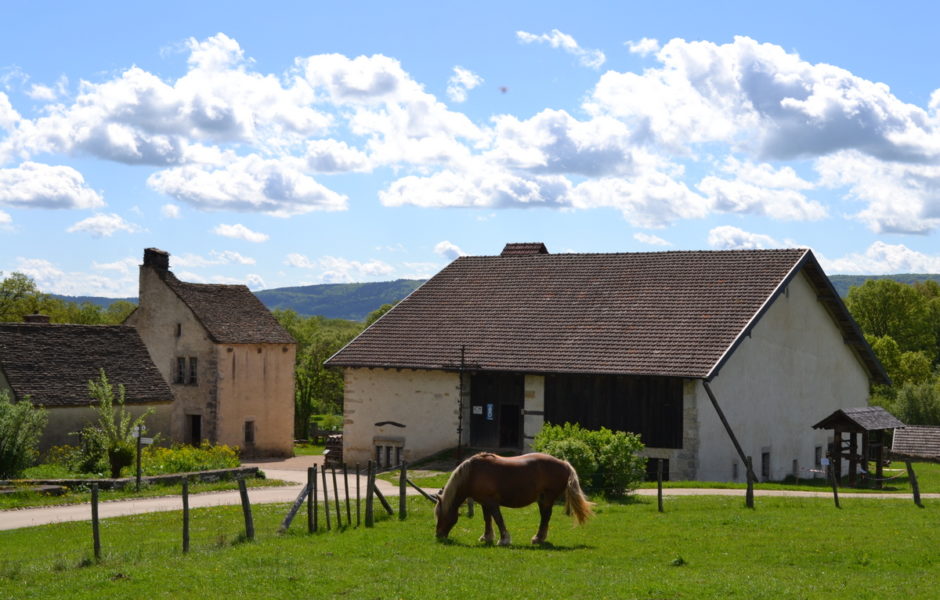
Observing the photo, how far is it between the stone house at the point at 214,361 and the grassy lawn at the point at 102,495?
55.4 ft

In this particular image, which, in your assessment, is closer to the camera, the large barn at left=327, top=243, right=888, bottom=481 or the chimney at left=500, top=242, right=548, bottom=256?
the large barn at left=327, top=243, right=888, bottom=481

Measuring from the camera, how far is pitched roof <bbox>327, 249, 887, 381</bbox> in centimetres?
3738

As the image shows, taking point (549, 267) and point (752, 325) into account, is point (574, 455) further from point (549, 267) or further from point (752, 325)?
point (549, 267)

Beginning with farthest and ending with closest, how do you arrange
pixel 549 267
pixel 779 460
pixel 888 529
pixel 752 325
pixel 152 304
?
1. pixel 152 304
2. pixel 549 267
3. pixel 779 460
4. pixel 752 325
5. pixel 888 529

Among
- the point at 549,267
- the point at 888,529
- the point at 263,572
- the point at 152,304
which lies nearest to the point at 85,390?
the point at 152,304

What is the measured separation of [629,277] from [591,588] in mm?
28190

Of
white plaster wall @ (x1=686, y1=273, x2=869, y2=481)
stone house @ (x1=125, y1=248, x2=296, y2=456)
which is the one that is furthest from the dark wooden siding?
stone house @ (x1=125, y1=248, x2=296, y2=456)

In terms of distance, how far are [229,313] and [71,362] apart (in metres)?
11.5

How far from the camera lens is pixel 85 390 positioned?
4109 centimetres

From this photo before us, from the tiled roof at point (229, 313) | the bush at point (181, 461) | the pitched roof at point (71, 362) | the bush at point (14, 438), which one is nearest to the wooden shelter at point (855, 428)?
the bush at point (181, 461)

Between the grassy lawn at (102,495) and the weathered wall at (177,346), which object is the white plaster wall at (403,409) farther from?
the weathered wall at (177,346)

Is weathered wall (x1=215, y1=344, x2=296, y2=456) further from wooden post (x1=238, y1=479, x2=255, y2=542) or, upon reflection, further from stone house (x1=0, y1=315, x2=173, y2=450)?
wooden post (x1=238, y1=479, x2=255, y2=542)

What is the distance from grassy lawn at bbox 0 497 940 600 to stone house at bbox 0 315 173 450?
53.8 ft

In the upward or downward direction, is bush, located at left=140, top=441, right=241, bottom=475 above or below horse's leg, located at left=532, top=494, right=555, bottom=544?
below
